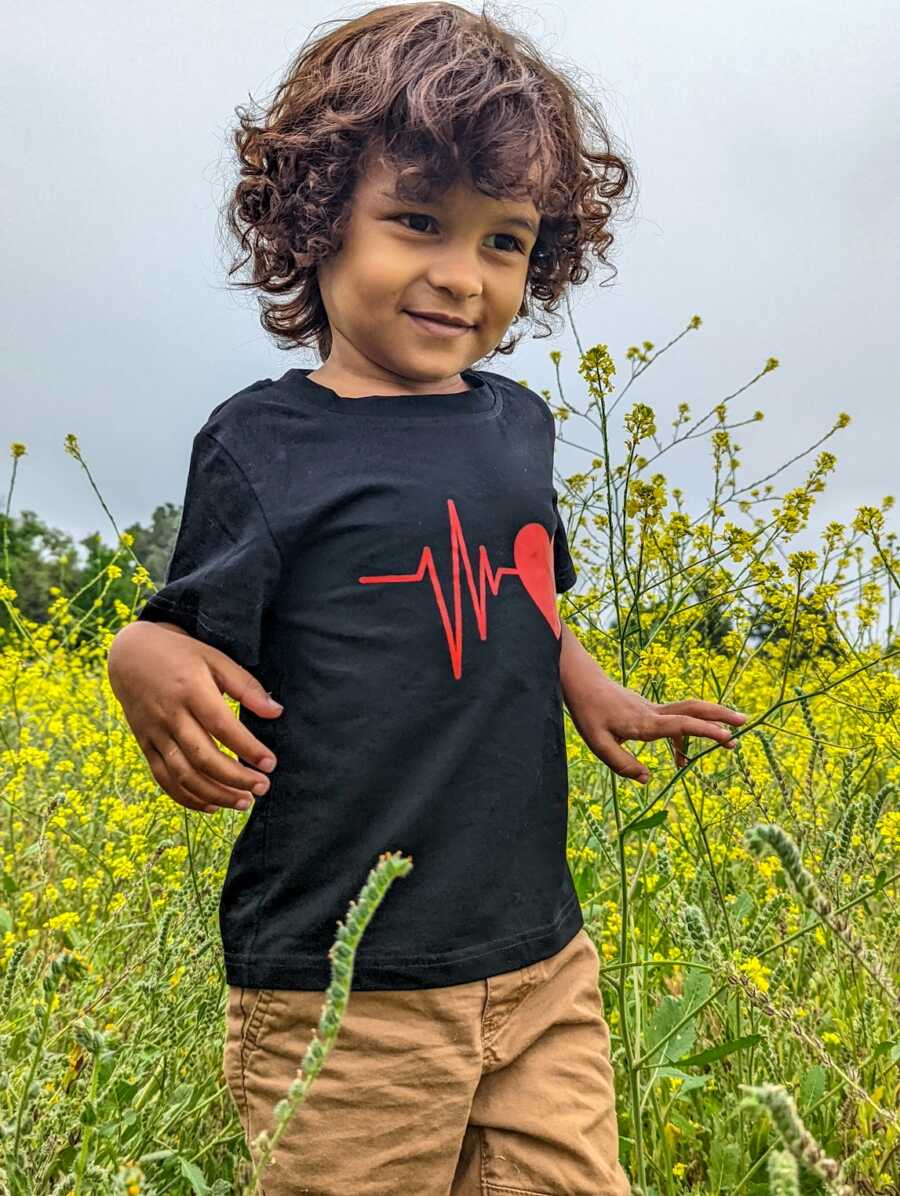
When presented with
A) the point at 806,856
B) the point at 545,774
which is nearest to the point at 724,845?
the point at 806,856

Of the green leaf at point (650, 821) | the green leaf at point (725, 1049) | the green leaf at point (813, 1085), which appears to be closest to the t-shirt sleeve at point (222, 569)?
the green leaf at point (650, 821)

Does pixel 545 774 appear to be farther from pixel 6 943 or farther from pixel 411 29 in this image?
pixel 6 943

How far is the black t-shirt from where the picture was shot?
146 centimetres

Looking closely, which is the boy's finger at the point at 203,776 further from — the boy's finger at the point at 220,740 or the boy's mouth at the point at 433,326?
the boy's mouth at the point at 433,326

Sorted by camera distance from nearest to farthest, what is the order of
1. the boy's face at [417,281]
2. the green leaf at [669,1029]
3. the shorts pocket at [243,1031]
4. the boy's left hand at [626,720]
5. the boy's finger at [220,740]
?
1. the boy's finger at [220,740]
2. the shorts pocket at [243,1031]
3. the boy's face at [417,281]
4. the boy's left hand at [626,720]
5. the green leaf at [669,1029]

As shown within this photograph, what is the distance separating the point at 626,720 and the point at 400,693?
1.56ft

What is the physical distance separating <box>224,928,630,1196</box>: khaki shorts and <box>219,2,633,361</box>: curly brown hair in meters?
1.03

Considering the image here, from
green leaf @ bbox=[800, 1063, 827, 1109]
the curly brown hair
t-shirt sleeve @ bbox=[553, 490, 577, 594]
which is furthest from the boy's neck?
green leaf @ bbox=[800, 1063, 827, 1109]

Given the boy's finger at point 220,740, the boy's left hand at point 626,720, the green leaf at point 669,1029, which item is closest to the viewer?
the boy's finger at point 220,740

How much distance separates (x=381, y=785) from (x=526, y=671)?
0.84 ft

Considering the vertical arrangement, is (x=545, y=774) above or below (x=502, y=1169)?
above

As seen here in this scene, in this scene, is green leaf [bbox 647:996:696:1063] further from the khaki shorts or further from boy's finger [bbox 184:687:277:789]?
boy's finger [bbox 184:687:277:789]

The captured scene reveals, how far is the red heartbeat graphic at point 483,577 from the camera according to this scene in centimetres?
153

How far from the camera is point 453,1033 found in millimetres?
1451
